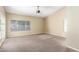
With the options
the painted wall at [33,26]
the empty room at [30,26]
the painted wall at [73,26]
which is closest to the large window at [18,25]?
the empty room at [30,26]

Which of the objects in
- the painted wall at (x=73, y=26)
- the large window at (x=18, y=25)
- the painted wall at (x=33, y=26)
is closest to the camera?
the painted wall at (x=73, y=26)

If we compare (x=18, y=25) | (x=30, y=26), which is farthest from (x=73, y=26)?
(x=18, y=25)

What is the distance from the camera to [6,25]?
7.89 feet

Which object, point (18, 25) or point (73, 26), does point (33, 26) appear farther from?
point (73, 26)

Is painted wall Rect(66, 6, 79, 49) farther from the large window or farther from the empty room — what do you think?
the large window

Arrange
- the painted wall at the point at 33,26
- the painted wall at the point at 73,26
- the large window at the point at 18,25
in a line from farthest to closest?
the painted wall at the point at 33,26 < the large window at the point at 18,25 < the painted wall at the point at 73,26

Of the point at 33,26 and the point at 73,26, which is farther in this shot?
the point at 33,26

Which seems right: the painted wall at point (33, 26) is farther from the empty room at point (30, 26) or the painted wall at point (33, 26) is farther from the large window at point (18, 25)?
the large window at point (18, 25)

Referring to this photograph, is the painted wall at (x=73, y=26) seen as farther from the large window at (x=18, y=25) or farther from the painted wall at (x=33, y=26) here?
the large window at (x=18, y=25)

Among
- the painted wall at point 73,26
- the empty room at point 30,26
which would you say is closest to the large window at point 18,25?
the empty room at point 30,26

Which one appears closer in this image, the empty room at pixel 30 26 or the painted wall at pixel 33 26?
the empty room at pixel 30 26
